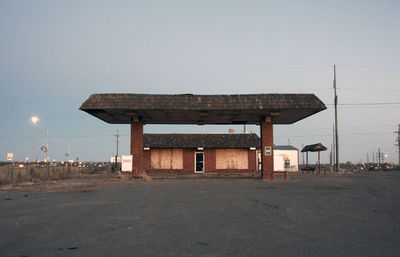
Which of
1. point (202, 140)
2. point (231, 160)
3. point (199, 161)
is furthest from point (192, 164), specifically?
point (231, 160)

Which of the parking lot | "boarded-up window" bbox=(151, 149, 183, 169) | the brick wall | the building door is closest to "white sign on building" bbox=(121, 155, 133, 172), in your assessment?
the parking lot

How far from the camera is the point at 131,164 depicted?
24.3 meters

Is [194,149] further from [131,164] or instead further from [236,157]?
[131,164]

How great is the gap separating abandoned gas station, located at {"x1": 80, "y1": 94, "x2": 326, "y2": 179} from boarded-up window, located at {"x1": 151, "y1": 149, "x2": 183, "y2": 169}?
A: 1229 centimetres

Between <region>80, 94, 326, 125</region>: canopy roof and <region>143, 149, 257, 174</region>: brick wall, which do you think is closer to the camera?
<region>80, 94, 326, 125</region>: canopy roof

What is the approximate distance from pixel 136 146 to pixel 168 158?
513 inches

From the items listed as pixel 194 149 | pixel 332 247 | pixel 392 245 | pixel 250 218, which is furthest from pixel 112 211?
pixel 194 149

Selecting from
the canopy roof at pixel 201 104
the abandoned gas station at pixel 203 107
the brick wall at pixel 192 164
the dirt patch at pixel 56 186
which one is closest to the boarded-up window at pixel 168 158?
the brick wall at pixel 192 164

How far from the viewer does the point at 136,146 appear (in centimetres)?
2473

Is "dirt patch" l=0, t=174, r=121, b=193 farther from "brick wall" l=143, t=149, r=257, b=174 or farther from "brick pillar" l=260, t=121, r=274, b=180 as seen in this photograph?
"brick wall" l=143, t=149, r=257, b=174

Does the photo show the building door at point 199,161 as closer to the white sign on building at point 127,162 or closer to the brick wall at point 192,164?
the brick wall at point 192,164

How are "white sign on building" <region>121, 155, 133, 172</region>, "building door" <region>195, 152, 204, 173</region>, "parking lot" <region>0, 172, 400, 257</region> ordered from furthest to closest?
1. "building door" <region>195, 152, 204, 173</region>
2. "white sign on building" <region>121, 155, 133, 172</region>
3. "parking lot" <region>0, 172, 400, 257</region>

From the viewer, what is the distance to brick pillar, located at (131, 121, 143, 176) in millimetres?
24691

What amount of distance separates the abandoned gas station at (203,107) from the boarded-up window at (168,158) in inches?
484
